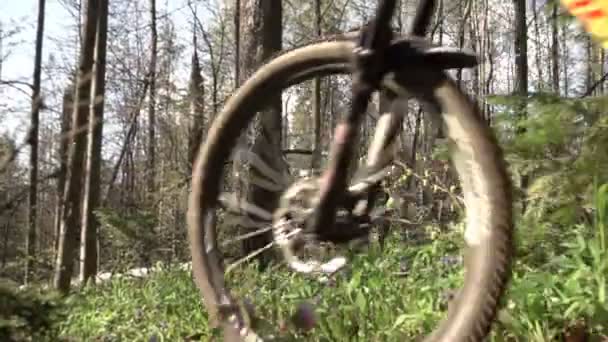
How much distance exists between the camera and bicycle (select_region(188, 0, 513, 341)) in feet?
4.72

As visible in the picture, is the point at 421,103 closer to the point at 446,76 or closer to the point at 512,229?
the point at 446,76

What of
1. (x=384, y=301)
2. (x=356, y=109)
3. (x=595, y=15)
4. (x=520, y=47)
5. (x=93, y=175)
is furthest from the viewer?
(x=520, y=47)

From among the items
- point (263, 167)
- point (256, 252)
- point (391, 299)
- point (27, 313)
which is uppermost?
point (263, 167)

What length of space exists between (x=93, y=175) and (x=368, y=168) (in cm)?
862

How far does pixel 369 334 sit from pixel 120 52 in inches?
761

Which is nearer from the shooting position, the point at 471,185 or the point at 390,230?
the point at 471,185

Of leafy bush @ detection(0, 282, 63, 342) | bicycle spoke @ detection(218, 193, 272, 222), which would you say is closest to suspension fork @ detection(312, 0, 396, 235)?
bicycle spoke @ detection(218, 193, 272, 222)

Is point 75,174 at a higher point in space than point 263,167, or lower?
higher

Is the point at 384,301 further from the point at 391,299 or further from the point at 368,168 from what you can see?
the point at 368,168

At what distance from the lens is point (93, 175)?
995 centimetres

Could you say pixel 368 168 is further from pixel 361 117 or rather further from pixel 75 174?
pixel 75 174

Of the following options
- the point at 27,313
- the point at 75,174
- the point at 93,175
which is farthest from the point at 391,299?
the point at 93,175

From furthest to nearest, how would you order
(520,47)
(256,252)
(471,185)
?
(520,47) → (256,252) → (471,185)

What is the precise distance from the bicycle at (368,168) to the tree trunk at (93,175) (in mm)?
7376
